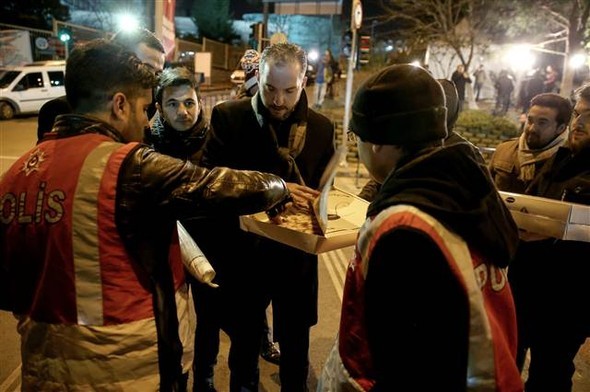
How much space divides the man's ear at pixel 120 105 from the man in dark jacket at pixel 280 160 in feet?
3.36

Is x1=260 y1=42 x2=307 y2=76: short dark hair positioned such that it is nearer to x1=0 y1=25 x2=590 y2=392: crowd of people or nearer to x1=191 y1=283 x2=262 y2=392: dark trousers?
x1=0 y1=25 x2=590 y2=392: crowd of people

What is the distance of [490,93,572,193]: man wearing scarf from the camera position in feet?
9.62

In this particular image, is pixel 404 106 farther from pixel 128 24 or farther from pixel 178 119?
pixel 128 24

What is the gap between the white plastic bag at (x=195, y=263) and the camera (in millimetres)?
1879

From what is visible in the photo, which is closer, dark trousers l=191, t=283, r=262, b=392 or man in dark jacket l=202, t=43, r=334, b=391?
man in dark jacket l=202, t=43, r=334, b=391

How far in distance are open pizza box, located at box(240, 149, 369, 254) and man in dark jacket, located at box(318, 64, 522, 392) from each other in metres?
0.48

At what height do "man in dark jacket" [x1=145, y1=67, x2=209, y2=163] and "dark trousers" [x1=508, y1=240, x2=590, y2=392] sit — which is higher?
"man in dark jacket" [x1=145, y1=67, x2=209, y2=163]

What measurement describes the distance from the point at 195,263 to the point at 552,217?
1675mm

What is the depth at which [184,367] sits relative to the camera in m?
1.96

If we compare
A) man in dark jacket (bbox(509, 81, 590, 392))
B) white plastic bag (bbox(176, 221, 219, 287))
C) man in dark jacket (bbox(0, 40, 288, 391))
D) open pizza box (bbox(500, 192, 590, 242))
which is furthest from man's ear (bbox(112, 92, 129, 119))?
man in dark jacket (bbox(509, 81, 590, 392))

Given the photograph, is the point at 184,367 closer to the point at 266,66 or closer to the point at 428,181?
the point at 428,181

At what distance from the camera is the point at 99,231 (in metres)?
1.39

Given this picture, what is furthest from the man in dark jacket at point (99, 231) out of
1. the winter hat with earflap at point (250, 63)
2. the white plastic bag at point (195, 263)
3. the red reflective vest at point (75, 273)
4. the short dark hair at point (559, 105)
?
the winter hat with earflap at point (250, 63)

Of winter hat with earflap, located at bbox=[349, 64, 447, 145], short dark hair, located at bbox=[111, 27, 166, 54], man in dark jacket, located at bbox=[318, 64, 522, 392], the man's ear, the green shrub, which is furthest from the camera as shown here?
the green shrub
